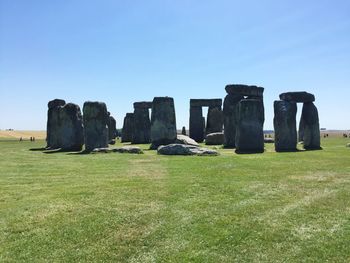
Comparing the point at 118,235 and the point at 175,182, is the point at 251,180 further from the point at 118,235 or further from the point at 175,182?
the point at 118,235

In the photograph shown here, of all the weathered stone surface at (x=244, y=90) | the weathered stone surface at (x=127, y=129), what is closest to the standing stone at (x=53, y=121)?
the weathered stone surface at (x=244, y=90)

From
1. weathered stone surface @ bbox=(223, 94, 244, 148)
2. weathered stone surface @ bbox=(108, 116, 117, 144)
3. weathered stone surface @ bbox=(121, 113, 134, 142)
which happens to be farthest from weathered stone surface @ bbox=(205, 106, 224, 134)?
weathered stone surface @ bbox=(223, 94, 244, 148)

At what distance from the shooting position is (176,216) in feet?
34.0

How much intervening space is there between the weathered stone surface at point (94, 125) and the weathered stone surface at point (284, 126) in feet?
36.7

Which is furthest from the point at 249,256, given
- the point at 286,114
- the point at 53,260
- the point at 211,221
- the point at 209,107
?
the point at 209,107

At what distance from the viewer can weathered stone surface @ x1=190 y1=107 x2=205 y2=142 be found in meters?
45.8

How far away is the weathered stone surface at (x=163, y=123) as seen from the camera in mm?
32000

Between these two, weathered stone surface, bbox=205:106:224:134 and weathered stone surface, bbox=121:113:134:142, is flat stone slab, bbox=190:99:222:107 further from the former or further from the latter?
weathered stone surface, bbox=121:113:134:142

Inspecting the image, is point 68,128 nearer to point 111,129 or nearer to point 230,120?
point 230,120

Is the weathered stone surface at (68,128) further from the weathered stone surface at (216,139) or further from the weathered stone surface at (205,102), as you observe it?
the weathered stone surface at (205,102)

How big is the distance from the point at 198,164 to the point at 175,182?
4.95m

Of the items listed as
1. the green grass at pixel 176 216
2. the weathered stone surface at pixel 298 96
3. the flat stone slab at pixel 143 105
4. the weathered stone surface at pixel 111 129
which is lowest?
the green grass at pixel 176 216

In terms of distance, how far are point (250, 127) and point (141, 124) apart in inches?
796

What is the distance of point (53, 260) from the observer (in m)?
8.09
